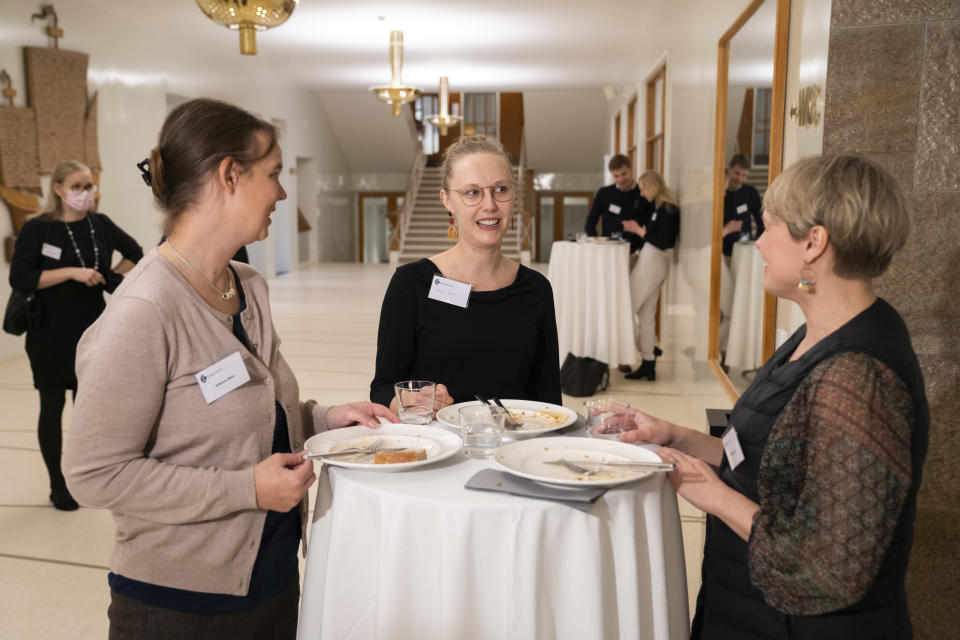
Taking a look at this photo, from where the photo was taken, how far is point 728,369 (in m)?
4.26

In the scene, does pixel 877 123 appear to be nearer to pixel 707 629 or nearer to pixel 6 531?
pixel 707 629

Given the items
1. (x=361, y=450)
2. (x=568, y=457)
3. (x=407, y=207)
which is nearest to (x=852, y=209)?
(x=568, y=457)

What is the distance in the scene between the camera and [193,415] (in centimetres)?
133

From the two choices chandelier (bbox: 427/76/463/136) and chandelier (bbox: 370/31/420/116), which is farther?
chandelier (bbox: 427/76/463/136)

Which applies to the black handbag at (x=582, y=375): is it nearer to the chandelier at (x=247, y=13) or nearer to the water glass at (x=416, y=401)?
the chandelier at (x=247, y=13)

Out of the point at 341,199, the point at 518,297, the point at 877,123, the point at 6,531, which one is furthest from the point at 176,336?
the point at 341,199

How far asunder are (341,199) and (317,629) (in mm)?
18732

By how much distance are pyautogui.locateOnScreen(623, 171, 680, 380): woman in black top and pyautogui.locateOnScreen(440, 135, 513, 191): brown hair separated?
14.1ft

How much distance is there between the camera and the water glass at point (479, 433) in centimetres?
157

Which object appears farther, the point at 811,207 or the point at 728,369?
the point at 728,369

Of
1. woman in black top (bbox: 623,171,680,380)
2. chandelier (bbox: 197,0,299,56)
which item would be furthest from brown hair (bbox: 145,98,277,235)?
woman in black top (bbox: 623,171,680,380)

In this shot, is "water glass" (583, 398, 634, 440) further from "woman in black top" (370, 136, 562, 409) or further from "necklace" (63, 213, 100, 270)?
"necklace" (63, 213, 100, 270)

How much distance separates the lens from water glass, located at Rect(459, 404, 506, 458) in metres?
1.57

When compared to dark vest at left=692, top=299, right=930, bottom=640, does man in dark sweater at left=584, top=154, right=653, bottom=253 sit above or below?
above
